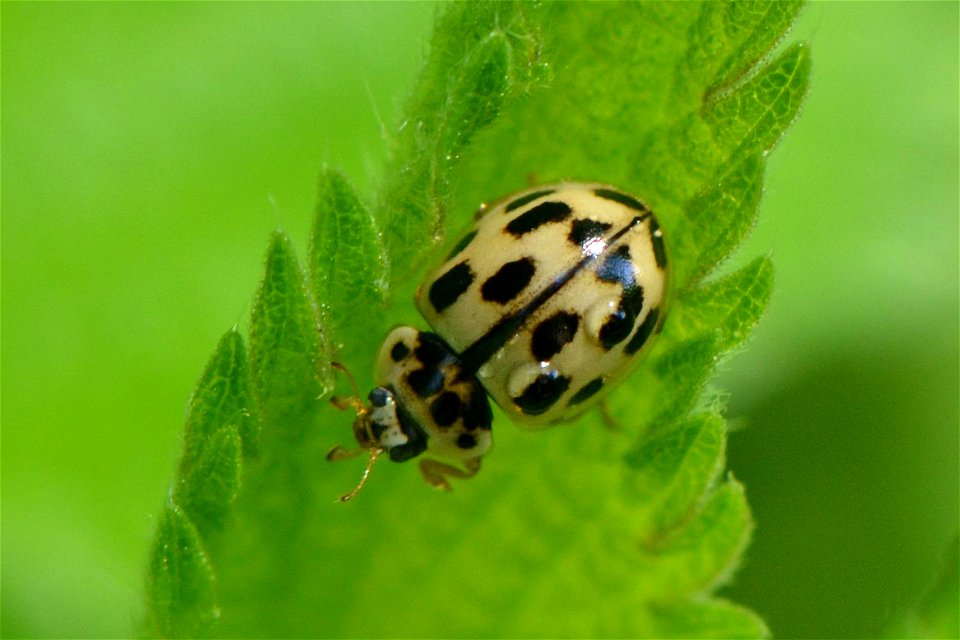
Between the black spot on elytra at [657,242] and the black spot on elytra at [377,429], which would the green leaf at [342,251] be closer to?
the black spot on elytra at [377,429]

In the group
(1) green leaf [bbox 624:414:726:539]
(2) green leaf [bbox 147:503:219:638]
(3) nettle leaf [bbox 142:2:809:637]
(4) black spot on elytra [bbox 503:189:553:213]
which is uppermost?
(4) black spot on elytra [bbox 503:189:553:213]

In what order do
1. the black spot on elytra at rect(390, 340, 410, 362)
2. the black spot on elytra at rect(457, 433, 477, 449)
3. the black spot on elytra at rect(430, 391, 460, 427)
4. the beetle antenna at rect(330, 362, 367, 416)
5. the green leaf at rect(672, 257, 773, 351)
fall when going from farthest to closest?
the black spot on elytra at rect(430, 391, 460, 427), the black spot on elytra at rect(457, 433, 477, 449), the black spot on elytra at rect(390, 340, 410, 362), the beetle antenna at rect(330, 362, 367, 416), the green leaf at rect(672, 257, 773, 351)

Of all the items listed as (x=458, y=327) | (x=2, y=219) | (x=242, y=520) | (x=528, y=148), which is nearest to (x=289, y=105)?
(x=2, y=219)

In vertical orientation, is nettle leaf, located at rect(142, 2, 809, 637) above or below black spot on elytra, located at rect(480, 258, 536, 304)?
below

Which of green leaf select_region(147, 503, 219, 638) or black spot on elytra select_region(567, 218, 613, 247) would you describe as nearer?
green leaf select_region(147, 503, 219, 638)

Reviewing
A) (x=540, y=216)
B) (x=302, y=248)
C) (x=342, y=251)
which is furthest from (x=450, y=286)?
(x=302, y=248)

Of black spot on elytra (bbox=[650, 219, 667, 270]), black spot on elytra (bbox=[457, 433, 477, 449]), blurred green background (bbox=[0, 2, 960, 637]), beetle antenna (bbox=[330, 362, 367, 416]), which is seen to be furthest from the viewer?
blurred green background (bbox=[0, 2, 960, 637])

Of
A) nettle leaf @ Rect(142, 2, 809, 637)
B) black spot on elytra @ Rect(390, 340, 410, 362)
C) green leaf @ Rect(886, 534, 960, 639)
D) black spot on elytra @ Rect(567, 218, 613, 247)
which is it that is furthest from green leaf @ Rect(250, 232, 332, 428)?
green leaf @ Rect(886, 534, 960, 639)

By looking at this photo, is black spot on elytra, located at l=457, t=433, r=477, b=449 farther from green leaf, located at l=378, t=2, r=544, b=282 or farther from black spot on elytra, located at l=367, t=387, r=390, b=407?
green leaf, located at l=378, t=2, r=544, b=282
